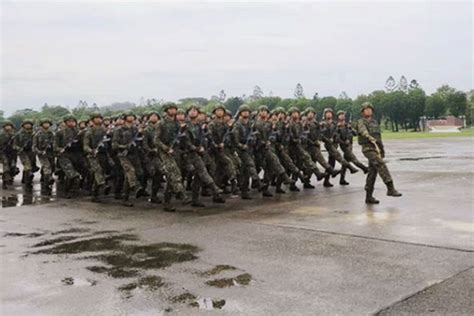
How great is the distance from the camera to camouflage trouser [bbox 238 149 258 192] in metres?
12.0

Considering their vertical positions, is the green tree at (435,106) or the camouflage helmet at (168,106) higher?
the green tree at (435,106)

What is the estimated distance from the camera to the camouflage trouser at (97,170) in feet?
40.5

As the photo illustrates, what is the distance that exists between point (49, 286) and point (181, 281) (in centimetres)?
137

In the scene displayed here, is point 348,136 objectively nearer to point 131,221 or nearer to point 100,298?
point 131,221

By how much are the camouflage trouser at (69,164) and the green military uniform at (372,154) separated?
681 centimetres

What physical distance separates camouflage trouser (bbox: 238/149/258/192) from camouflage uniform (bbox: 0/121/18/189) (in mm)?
7627

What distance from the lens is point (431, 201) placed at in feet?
34.9

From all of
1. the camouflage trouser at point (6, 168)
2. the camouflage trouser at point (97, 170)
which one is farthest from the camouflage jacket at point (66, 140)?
the camouflage trouser at point (6, 168)

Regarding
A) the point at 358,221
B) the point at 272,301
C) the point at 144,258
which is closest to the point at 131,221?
the point at 144,258

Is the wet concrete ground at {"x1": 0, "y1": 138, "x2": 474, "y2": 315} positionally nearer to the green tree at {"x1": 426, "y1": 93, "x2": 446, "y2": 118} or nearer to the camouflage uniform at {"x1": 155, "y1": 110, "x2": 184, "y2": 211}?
the camouflage uniform at {"x1": 155, "y1": 110, "x2": 184, "y2": 211}

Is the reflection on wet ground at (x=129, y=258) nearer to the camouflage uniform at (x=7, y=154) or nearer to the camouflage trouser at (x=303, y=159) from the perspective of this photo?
the camouflage trouser at (x=303, y=159)

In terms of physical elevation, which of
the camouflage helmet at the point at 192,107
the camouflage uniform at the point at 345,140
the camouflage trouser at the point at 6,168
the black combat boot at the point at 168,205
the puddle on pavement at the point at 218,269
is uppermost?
the camouflage helmet at the point at 192,107

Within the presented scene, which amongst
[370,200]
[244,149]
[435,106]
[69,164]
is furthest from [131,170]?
[435,106]

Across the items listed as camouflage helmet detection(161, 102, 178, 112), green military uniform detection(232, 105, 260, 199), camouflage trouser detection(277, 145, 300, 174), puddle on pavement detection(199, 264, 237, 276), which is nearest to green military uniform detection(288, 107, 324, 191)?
camouflage trouser detection(277, 145, 300, 174)
